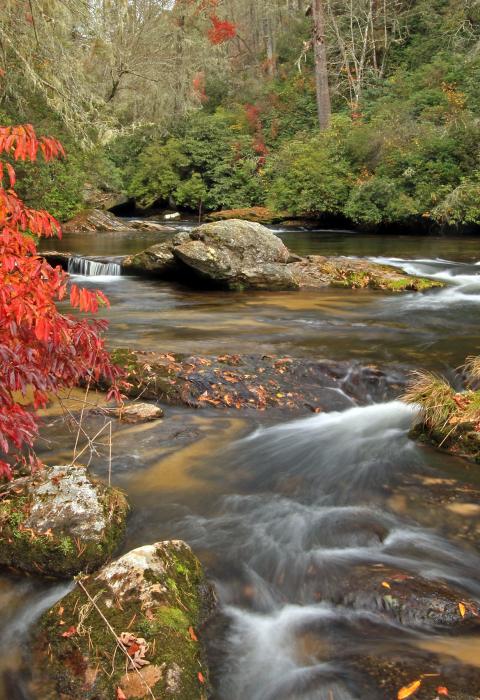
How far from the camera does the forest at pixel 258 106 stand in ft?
48.5

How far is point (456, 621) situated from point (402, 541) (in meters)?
0.82

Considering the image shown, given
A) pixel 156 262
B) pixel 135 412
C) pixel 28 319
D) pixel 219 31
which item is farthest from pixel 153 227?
pixel 219 31

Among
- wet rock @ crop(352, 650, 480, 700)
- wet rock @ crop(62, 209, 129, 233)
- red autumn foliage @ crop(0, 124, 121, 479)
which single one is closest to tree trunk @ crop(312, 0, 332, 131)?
wet rock @ crop(62, 209, 129, 233)

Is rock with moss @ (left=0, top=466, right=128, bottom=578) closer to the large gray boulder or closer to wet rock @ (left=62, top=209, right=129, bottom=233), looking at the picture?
the large gray boulder

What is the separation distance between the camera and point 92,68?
21062 mm

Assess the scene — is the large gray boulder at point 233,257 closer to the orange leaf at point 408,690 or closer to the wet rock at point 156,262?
the wet rock at point 156,262

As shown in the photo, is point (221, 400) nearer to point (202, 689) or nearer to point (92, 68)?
point (202, 689)

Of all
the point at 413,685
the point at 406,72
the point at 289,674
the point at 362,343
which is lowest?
the point at 289,674

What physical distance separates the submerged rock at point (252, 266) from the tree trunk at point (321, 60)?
15.4 metres

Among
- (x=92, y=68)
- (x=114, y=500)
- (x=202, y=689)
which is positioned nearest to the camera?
(x=202, y=689)

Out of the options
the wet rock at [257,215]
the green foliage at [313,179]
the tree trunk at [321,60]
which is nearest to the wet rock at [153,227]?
the wet rock at [257,215]

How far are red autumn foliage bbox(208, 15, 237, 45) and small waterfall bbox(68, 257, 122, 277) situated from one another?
3218cm

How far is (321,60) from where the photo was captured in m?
25.3

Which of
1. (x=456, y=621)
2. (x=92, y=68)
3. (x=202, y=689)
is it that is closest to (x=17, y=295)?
(x=202, y=689)
